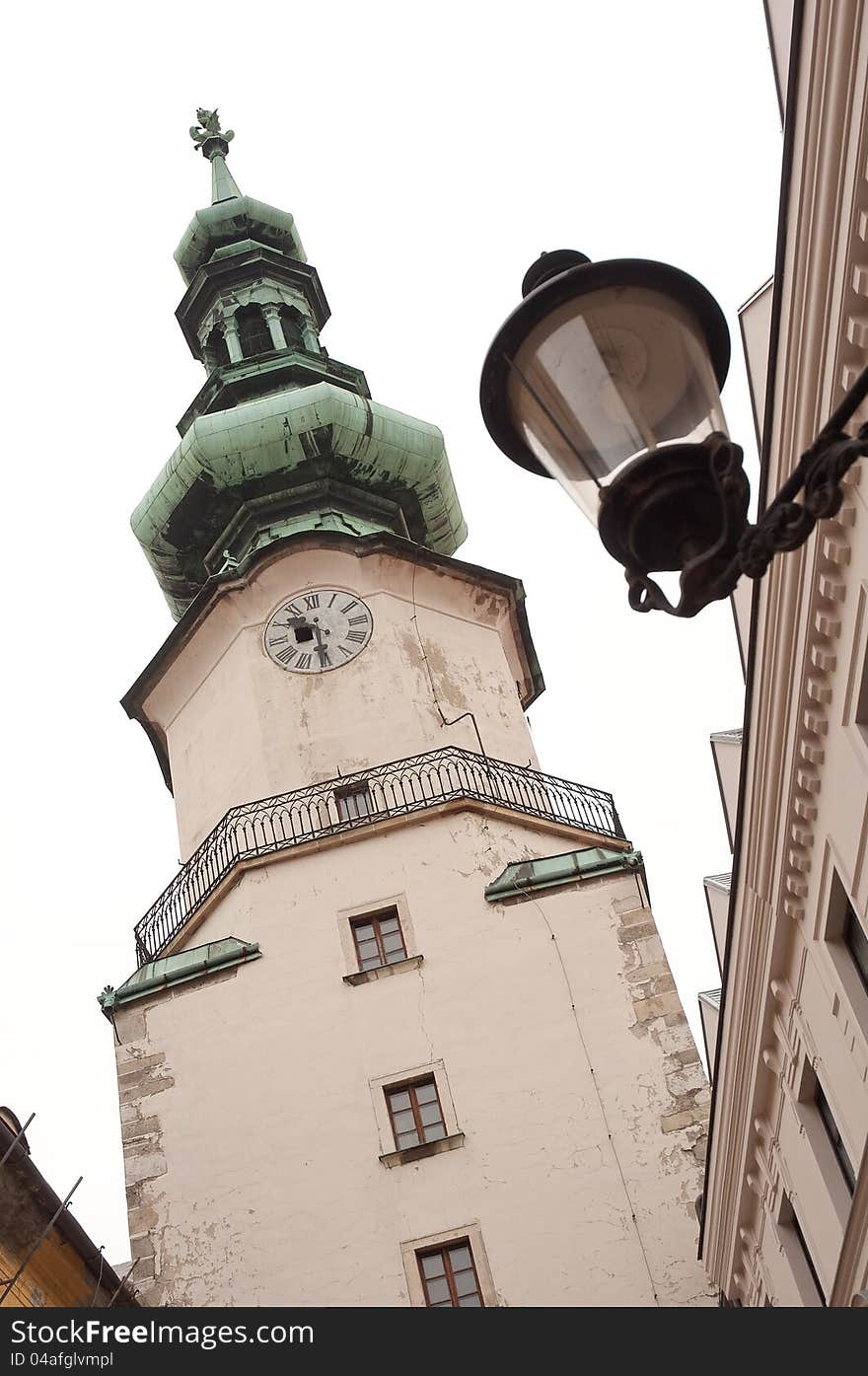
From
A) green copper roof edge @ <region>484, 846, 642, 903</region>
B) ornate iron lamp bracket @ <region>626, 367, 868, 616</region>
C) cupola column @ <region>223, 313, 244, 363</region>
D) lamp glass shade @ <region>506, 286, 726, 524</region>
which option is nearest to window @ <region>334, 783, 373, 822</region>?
green copper roof edge @ <region>484, 846, 642, 903</region>

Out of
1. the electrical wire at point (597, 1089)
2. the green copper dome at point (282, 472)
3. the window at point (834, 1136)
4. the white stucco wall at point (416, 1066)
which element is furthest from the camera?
the green copper dome at point (282, 472)

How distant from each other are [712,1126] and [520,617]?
46.9 feet

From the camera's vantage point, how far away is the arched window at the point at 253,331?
104ft

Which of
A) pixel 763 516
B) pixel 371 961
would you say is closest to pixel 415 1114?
pixel 371 961

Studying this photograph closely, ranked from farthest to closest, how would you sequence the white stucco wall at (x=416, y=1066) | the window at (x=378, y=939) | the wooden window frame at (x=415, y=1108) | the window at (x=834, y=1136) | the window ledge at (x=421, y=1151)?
the window at (x=378, y=939)
the wooden window frame at (x=415, y=1108)
the window ledge at (x=421, y=1151)
the white stucco wall at (x=416, y=1066)
the window at (x=834, y=1136)

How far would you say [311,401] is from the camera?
1083 inches

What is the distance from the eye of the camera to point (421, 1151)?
17.7m

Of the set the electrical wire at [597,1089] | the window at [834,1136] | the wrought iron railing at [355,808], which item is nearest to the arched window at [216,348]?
the wrought iron railing at [355,808]

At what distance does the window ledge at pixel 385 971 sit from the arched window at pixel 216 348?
51.6 feet

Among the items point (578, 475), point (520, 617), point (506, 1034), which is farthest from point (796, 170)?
point (520, 617)

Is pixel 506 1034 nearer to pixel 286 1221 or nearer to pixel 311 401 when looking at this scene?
pixel 286 1221

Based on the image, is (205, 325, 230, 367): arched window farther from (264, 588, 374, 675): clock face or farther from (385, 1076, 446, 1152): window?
(385, 1076, 446, 1152): window

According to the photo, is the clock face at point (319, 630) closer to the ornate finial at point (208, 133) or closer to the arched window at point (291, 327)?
the arched window at point (291, 327)

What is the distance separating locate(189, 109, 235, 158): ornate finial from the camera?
131ft
